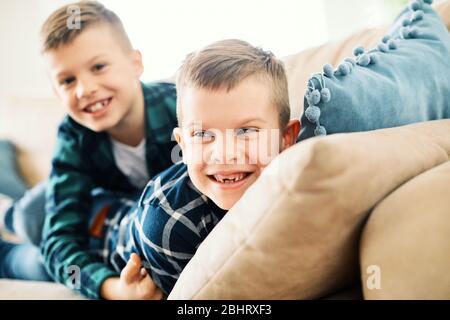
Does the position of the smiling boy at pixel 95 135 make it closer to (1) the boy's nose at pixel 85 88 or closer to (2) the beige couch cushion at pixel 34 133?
(1) the boy's nose at pixel 85 88

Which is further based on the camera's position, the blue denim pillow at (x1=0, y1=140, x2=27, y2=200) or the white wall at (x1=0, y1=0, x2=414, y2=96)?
the white wall at (x1=0, y1=0, x2=414, y2=96)

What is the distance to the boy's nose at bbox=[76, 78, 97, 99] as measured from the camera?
3.39 ft

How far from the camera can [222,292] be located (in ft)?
1.64

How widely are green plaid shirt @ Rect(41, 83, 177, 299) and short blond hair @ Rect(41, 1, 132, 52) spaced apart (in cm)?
16

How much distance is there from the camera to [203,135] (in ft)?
2.27

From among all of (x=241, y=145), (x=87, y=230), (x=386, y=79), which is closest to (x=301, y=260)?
(x=241, y=145)

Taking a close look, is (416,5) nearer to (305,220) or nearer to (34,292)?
(305,220)

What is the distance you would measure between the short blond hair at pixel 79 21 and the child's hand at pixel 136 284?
0.49m

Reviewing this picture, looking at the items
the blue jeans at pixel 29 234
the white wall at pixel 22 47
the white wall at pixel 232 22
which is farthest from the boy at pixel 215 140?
the white wall at pixel 22 47

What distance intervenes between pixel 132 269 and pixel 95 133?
45cm

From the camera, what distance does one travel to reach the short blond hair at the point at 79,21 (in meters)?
1.02

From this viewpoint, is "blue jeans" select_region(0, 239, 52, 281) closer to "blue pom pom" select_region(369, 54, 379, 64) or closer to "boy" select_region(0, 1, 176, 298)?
"boy" select_region(0, 1, 176, 298)

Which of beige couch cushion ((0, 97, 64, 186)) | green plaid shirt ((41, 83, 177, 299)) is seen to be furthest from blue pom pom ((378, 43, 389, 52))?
beige couch cushion ((0, 97, 64, 186))
